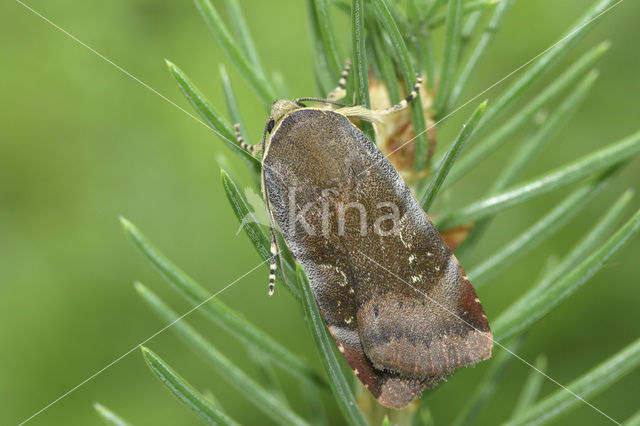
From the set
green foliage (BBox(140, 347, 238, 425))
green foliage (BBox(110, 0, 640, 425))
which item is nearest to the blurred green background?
green foliage (BBox(110, 0, 640, 425))

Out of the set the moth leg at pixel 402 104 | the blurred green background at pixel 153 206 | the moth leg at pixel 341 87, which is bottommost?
the blurred green background at pixel 153 206

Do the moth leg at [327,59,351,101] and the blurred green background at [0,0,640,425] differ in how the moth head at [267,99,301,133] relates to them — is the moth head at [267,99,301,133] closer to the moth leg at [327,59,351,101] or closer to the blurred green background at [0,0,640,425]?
the moth leg at [327,59,351,101]

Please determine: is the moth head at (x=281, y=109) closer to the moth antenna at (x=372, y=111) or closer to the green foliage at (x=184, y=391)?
the moth antenna at (x=372, y=111)

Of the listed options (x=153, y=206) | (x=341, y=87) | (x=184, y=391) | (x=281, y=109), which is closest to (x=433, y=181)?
(x=341, y=87)

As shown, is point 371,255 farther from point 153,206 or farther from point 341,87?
point 153,206

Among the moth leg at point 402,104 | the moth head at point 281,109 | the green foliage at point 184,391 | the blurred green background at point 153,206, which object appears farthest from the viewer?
the blurred green background at point 153,206

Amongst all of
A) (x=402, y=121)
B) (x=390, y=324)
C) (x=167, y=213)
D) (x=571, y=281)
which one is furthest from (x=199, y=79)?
(x=571, y=281)

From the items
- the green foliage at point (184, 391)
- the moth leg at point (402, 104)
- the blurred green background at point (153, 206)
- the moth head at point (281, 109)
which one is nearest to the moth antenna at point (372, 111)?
the moth leg at point (402, 104)
